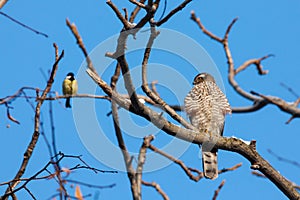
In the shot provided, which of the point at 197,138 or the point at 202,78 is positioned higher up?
the point at 202,78

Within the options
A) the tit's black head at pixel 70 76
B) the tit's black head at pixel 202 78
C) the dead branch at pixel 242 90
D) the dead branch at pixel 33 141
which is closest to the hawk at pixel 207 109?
the tit's black head at pixel 202 78

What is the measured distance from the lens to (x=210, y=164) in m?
6.13

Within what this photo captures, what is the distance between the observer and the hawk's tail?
19.9 feet

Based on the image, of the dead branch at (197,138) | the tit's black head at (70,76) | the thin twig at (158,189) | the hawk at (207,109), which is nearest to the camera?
the thin twig at (158,189)

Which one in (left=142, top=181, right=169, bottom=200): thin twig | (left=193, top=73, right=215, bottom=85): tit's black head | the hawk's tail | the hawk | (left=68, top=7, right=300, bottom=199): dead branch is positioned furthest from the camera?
(left=193, top=73, right=215, bottom=85): tit's black head

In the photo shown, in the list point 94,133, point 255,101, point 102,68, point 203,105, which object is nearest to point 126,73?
point 255,101

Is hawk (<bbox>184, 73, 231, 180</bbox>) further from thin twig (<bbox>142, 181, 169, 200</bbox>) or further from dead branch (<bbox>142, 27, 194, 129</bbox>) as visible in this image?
thin twig (<bbox>142, 181, 169, 200</bbox>)

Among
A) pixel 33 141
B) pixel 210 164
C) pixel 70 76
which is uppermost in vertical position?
pixel 70 76

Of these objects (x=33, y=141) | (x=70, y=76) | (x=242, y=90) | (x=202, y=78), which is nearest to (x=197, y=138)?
(x=242, y=90)

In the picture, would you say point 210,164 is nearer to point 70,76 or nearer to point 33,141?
point 33,141

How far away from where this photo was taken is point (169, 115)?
4184mm

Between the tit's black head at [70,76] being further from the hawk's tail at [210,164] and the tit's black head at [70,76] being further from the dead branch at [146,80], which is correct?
the dead branch at [146,80]

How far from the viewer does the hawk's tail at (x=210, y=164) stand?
6.05 metres

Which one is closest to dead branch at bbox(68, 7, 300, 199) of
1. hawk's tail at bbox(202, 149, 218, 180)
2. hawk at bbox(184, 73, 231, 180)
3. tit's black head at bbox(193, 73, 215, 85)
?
hawk's tail at bbox(202, 149, 218, 180)
